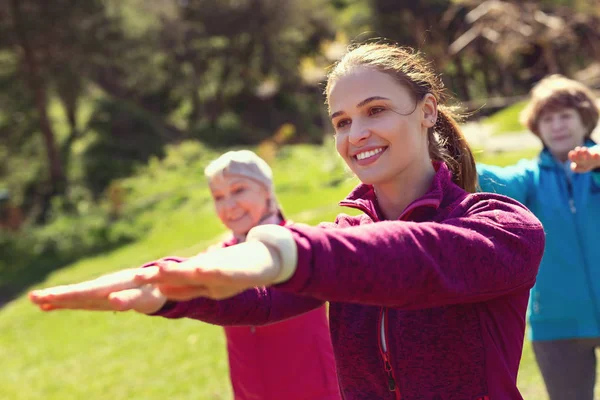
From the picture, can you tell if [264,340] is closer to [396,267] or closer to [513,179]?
[513,179]

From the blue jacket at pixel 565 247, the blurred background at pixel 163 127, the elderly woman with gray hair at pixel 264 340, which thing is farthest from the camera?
the blurred background at pixel 163 127

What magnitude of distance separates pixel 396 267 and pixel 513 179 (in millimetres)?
1844

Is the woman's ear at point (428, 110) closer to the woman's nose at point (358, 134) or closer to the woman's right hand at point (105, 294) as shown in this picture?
the woman's nose at point (358, 134)

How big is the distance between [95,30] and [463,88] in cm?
1491

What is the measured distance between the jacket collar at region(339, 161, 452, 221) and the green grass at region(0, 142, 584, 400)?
327cm

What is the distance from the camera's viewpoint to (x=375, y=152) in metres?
1.56

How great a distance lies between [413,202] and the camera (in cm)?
152

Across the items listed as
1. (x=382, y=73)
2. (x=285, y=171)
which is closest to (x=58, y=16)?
(x=285, y=171)

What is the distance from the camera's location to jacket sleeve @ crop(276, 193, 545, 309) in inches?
43.3

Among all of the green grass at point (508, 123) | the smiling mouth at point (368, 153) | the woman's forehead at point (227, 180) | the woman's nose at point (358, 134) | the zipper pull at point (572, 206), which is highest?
the green grass at point (508, 123)

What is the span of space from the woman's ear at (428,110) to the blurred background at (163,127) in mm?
420

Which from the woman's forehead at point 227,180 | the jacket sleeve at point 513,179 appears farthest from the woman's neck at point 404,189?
the woman's forehead at point 227,180

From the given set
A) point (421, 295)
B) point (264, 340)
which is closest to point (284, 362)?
point (264, 340)

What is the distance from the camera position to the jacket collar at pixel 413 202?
4.91 ft
